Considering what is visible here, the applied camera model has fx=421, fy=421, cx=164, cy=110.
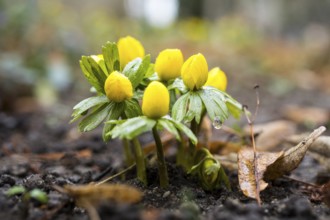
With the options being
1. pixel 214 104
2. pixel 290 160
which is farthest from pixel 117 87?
pixel 290 160

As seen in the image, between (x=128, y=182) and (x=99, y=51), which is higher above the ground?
(x=128, y=182)

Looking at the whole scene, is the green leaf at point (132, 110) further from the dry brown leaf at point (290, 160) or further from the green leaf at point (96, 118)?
the dry brown leaf at point (290, 160)

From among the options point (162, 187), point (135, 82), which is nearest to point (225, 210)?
point (162, 187)

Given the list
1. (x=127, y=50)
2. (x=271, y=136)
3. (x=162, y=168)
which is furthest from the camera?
(x=271, y=136)

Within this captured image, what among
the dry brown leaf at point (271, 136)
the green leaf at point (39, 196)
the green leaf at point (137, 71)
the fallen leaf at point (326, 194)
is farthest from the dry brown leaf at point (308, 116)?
the green leaf at point (39, 196)

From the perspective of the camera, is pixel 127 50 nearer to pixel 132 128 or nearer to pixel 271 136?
pixel 132 128

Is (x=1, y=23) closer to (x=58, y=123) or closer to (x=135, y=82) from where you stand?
(x=58, y=123)
